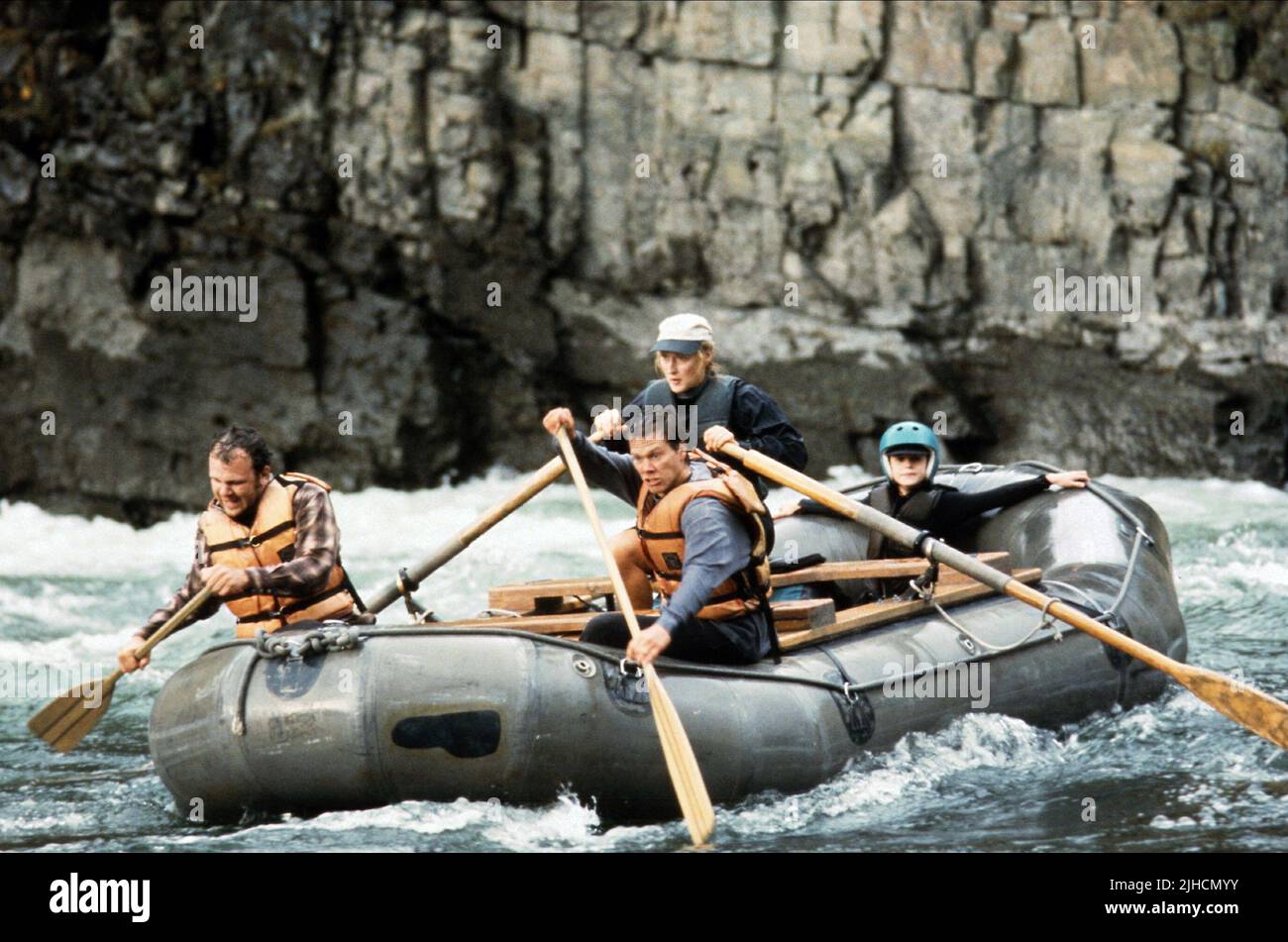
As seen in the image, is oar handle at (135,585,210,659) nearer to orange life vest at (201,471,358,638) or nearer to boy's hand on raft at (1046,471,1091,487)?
orange life vest at (201,471,358,638)

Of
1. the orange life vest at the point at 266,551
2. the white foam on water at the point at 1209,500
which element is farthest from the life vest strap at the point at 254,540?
the white foam on water at the point at 1209,500

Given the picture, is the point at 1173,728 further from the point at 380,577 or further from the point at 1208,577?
the point at 380,577

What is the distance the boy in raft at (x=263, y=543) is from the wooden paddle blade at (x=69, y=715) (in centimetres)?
66

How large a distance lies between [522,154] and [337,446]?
288cm

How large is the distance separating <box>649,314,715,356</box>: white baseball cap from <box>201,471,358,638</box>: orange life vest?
146 centimetres

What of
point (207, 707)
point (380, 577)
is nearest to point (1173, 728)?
point (207, 707)

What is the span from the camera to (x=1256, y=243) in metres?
15.9

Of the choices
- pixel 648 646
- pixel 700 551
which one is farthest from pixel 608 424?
pixel 648 646

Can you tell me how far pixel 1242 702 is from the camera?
6.61 meters

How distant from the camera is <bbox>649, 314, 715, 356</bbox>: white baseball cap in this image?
23.0 feet

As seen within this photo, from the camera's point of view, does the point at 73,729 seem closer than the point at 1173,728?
Yes
